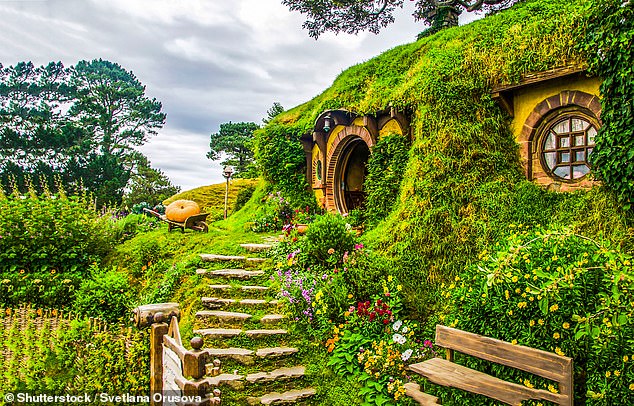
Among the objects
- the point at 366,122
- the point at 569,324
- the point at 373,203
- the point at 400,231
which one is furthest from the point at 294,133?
the point at 569,324

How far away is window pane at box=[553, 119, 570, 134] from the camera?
20.3 feet

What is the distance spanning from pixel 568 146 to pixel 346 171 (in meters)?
6.01

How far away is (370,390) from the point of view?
465 cm

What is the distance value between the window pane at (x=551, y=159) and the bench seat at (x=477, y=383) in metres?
3.79

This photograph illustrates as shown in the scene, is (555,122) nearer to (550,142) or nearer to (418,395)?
(550,142)

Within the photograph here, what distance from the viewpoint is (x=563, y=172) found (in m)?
6.27

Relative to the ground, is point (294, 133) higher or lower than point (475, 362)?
higher

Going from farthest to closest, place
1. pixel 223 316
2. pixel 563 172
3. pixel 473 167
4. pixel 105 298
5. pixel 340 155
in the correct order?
pixel 340 155 → pixel 105 298 → pixel 473 167 → pixel 563 172 → pixel 223 316

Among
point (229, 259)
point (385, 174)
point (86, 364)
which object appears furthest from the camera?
point (385, 174)

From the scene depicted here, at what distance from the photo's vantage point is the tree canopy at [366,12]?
14.2 metres

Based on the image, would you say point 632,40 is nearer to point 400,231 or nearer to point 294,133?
point 400,231

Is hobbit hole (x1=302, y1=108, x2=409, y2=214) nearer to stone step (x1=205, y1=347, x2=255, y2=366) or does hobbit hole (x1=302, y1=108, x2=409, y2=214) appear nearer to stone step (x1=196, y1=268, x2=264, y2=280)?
stone step (x1=196, y1=268, x2=264, y2=280)

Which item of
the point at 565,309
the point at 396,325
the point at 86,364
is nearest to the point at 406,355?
the point at 396,325

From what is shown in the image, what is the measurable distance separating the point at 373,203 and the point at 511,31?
3.91 meters
